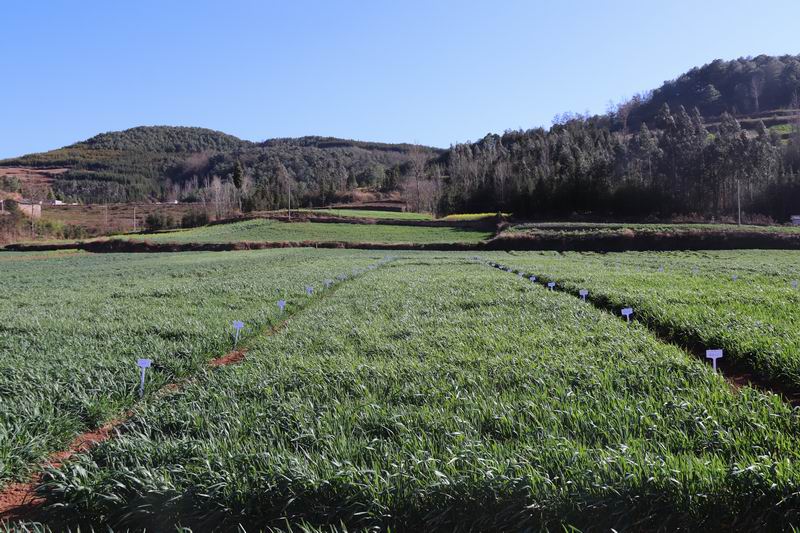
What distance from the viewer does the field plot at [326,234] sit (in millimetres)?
53125

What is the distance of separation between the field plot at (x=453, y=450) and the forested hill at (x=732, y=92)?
486ft

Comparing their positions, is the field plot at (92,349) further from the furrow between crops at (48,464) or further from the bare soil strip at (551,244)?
the bare soil strip at (551,244)

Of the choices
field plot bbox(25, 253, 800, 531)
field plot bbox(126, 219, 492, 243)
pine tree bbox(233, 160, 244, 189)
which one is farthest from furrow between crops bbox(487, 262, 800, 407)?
A: pine tree bbox(233, 160, 244, 189)

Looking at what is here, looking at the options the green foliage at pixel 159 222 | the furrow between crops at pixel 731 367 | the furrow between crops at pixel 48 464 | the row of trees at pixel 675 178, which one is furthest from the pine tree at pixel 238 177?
the furrow between crops at pixel 48 464

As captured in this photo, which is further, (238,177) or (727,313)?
(238,177)

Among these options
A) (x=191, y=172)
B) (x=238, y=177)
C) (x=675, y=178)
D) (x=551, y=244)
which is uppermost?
(x=191, y=172)

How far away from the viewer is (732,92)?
145 m

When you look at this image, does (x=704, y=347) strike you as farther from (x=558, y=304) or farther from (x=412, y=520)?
(x=412, y=520)

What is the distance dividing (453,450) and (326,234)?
5469cm

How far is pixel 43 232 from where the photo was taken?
250 ft

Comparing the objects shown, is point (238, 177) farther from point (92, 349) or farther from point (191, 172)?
point (92, 349)

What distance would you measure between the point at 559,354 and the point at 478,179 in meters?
86.9

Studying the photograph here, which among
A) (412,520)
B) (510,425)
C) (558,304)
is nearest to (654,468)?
(510,425)

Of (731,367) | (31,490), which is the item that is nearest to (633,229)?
(731,367)
